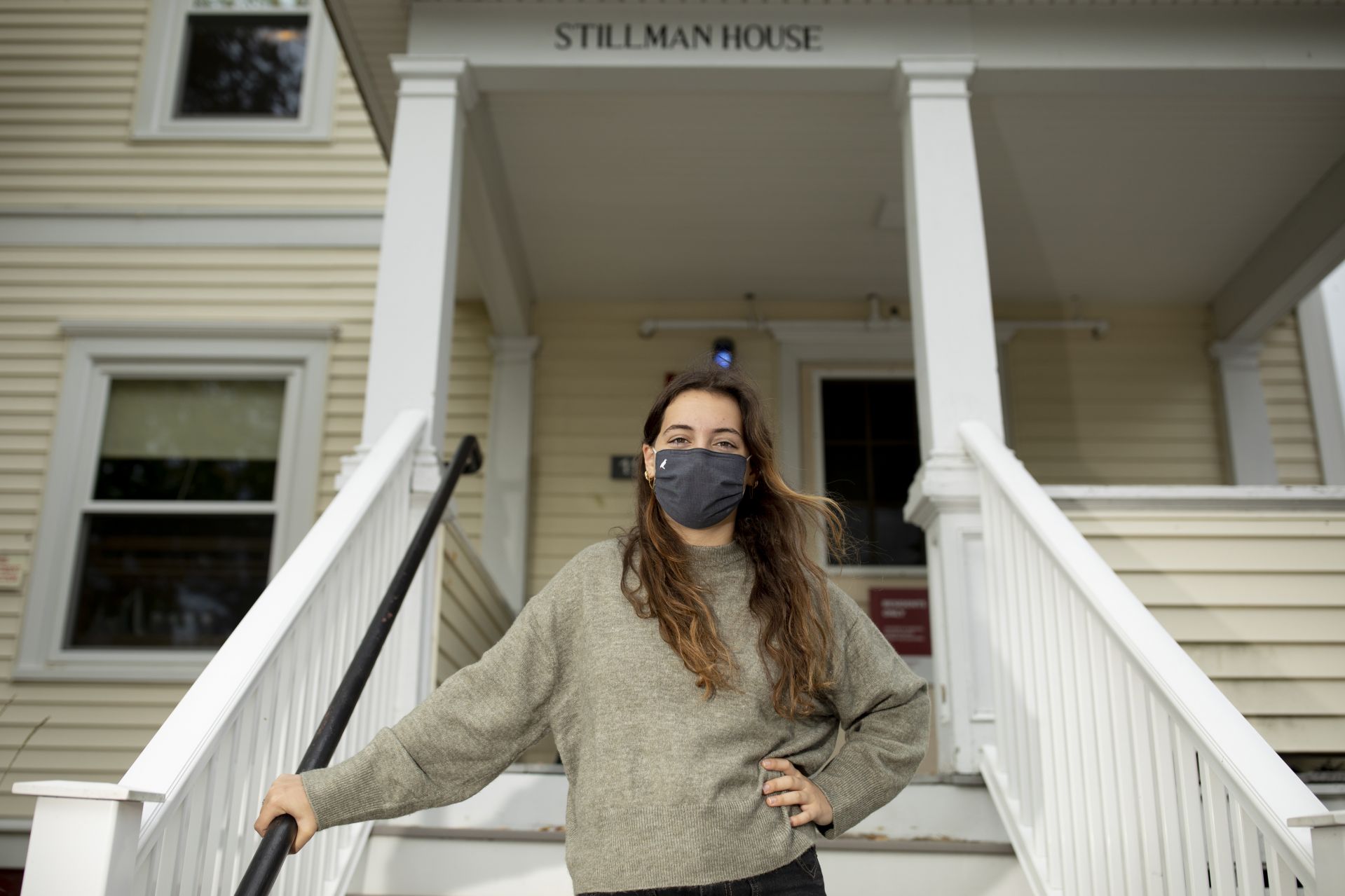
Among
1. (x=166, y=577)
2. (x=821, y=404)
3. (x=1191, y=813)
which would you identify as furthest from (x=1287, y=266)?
(x=166, y=577)

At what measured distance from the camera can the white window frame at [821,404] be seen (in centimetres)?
542

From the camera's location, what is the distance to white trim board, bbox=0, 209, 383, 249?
5652mm

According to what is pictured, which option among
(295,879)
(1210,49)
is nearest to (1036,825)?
(295,879)

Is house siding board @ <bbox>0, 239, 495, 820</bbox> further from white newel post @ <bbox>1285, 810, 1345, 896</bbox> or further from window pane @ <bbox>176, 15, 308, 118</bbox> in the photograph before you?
white newel post @ <bbox>1285, 810, 1345, 896</bbox>

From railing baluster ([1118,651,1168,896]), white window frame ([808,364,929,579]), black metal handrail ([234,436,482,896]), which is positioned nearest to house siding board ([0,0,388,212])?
white window frame ([808,364,929,579])

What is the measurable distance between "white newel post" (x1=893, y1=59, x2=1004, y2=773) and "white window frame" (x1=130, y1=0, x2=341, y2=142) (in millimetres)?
3602

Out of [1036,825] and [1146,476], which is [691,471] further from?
[1146,476]

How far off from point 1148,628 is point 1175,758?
0.23m

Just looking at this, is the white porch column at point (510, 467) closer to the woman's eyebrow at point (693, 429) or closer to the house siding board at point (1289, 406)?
the woman's eyebrow at point (693, 429)

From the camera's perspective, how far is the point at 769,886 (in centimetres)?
141

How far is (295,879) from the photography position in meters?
1.96

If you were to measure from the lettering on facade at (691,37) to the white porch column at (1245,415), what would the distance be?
3273 mm

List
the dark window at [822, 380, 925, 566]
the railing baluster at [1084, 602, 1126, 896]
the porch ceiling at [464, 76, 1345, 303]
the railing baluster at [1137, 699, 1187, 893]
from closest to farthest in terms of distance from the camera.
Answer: the railing baluster at [1137, 699, 1187, 893] < the railing baluster at [1084, 602, 1126, 896] < the porch ceiling at [464, 76, 1345, 303] < the dark window at [822, 380, 925, 566]

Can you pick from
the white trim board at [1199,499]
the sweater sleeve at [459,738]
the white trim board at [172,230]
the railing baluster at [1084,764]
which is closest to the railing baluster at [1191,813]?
the railing baluster at [1084,764]
